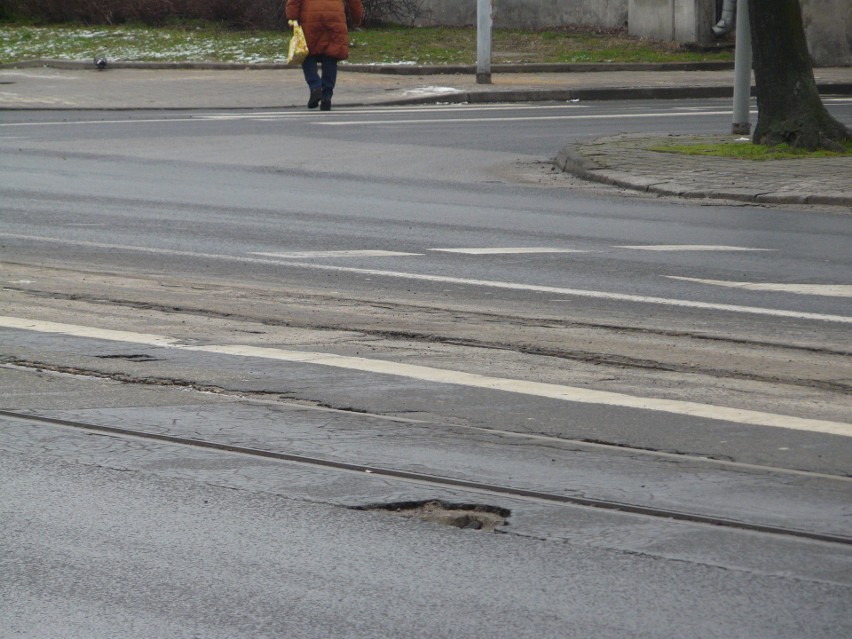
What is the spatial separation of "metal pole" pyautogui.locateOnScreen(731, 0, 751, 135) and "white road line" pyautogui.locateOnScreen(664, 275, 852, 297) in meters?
8.53

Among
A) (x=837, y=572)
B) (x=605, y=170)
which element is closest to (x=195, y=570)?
(x=837, y=572)

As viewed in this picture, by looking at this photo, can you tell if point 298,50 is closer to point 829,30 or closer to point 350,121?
point 350,121

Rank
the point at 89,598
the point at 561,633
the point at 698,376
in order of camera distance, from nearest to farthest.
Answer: the point at 561,633
the point at 89,598
the point at 698,376

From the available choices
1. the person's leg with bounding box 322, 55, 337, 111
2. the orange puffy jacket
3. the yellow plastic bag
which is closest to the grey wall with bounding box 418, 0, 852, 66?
the orange puffy jacket

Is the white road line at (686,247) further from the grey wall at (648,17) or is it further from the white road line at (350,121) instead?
the grey wall at (648,17)

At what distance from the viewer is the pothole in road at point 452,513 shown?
4.71 metres

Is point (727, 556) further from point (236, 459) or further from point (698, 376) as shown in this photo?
point (698, 376)

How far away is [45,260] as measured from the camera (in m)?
9.70

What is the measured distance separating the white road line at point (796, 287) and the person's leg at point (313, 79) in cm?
1379

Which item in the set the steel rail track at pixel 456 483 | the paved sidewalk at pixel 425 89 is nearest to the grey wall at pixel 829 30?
the paved sidewalk at pixel 425 89

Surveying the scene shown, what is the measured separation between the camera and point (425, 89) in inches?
955

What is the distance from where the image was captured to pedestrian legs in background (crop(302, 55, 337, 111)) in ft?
71.9

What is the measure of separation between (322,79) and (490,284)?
13.7 meters

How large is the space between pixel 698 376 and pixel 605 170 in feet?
26.3
